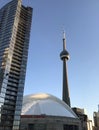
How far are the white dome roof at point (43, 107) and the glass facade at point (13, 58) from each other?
8869 mm

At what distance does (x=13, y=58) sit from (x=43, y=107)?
38.7m

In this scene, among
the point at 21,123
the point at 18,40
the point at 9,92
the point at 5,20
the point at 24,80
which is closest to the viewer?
the point at 21,123

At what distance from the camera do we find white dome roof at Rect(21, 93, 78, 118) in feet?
367

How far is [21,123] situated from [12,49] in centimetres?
4971

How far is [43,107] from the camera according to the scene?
116812mm

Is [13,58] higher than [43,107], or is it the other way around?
[13,58]

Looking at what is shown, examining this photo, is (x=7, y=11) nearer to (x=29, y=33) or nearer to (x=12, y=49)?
(x=29, y=33)

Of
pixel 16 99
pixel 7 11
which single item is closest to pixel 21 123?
pixel 16 99

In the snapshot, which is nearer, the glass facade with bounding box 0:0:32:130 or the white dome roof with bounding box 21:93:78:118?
the glass facade with bounding box 0:0:32:130

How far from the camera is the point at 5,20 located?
14112cm

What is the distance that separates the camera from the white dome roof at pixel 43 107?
367 feet

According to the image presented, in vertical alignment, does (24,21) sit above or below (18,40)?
above

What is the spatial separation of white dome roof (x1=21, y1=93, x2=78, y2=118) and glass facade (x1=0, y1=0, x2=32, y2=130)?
887 centimetres

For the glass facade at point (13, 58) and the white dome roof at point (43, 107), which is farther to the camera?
the white dome roof at point (43, 107)
